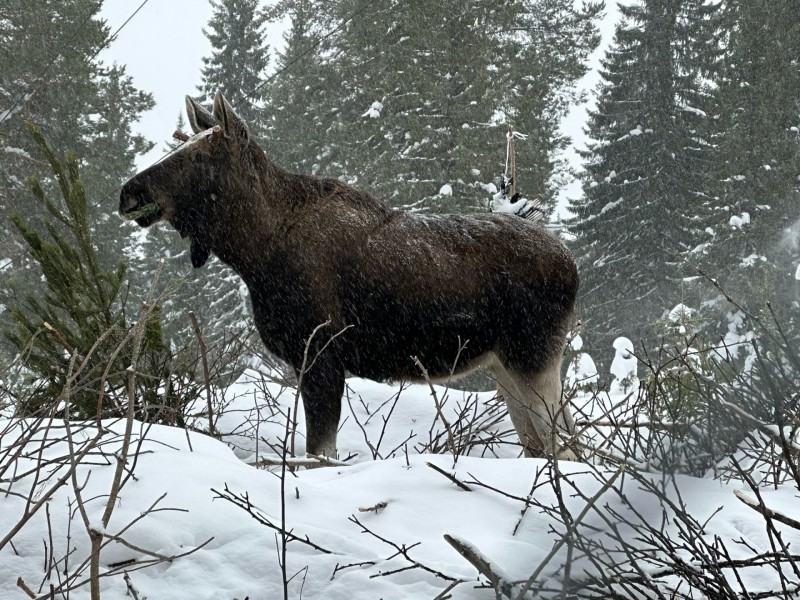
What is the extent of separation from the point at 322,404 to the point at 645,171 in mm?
24267

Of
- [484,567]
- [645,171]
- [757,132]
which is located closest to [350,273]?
[484,567]

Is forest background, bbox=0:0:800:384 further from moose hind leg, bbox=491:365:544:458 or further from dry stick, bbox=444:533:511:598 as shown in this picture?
dry stick, bbox=444:533:511:598

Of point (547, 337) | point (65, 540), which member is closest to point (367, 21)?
point (547, 337)

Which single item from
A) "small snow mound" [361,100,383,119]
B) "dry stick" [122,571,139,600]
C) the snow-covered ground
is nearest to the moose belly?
the snow-covered ground

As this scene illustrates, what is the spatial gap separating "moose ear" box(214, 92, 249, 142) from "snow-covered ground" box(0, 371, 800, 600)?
2.16 metres

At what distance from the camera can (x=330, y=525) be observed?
2383 millimetres

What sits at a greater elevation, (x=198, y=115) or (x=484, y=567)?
(x=198, y=115)

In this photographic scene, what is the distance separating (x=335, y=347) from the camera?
14.6 ft

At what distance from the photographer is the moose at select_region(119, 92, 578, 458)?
4418mm

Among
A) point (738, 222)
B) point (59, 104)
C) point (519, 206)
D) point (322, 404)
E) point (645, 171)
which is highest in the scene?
point (645, 171)

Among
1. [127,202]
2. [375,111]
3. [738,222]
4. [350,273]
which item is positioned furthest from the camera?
[738,222]

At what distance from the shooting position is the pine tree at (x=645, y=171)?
25938mm

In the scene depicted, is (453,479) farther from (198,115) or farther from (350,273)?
(198,115)

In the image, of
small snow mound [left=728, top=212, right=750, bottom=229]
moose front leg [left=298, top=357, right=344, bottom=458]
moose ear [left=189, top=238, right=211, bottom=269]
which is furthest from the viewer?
small snow mound [left=728, top=212, right=750, bottom=229]
